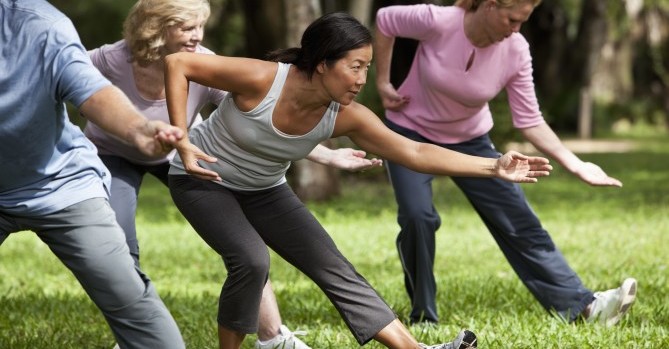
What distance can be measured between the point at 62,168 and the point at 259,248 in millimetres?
1109

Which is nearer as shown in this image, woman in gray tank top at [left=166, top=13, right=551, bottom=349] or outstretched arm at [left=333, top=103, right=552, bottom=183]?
woman in gray tank top at [left=166, top=13, right=551, bottom=349]

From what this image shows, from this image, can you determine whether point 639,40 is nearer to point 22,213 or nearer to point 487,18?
point 487,18

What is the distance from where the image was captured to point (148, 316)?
4059 mm

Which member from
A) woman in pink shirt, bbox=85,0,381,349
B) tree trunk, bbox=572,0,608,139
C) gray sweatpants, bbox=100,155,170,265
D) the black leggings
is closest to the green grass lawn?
woman in pink shirt, bbox=85,0,381,349

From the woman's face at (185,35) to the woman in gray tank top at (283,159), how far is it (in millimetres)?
482

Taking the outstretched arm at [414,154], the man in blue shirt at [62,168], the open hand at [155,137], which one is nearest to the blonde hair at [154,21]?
the outstretched arm at [414,154]

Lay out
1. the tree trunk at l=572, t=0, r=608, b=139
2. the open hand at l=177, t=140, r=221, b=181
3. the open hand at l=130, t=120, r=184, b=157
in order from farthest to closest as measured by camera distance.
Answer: the tree trunk at l=572, t=0, r=608, b=139 → the open hand at l=177, t=140, r=221, b=181 → the open hand at l=130, t=120, r=184, b=157

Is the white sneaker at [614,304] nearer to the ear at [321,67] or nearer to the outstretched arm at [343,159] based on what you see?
the outstretched arm at [343,159]

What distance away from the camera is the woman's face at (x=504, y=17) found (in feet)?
19.3

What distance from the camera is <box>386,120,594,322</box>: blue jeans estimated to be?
20.9ft

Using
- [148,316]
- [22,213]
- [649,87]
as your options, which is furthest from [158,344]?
[649,87]

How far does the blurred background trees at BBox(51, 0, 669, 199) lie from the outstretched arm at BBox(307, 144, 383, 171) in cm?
1134

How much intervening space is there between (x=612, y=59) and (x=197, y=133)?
4059 centimetres

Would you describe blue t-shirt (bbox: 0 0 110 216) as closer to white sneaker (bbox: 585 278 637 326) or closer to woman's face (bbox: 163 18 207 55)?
woman's face (bbox: 163 18 207 55)
